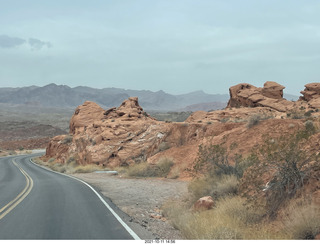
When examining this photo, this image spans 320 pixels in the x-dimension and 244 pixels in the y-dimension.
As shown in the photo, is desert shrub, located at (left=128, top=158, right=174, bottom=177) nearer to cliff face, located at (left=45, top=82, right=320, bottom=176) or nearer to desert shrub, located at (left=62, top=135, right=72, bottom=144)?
cliff face, located at (left=45, top=82, right=320, bottom=176)

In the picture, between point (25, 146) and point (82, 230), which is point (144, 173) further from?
point (25, 146)

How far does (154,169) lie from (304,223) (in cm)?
1921

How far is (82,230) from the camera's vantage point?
8.45 metres

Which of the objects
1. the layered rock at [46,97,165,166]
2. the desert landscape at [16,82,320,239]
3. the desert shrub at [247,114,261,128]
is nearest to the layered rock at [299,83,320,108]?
the layered rock at [46,97,165,166]

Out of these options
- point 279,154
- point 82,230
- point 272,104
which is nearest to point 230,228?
point 279,154

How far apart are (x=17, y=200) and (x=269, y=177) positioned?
10479 mm

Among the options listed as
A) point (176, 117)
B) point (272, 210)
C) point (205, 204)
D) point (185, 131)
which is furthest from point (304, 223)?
point (176, 117)

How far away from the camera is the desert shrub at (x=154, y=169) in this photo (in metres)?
24.9

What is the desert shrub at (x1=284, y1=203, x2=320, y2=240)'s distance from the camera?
669 cm

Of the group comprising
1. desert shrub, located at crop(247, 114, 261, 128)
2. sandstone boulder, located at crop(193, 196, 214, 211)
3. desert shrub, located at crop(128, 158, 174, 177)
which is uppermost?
desert shrub, located at crop(247, 114, 261, 128)

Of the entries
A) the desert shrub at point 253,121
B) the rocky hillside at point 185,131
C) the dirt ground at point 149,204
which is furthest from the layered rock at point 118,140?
the dirt ground at point 149,204

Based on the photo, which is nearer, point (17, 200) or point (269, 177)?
point (269, 177)

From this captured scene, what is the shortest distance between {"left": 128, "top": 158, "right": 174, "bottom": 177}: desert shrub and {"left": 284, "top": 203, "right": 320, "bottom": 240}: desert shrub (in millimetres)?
17487

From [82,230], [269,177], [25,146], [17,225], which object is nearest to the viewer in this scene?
[82,230]
